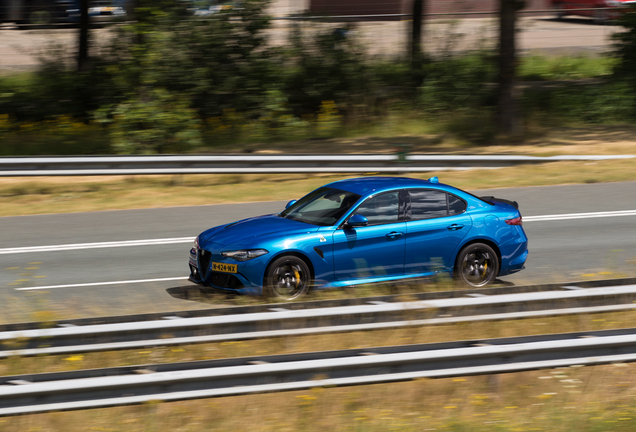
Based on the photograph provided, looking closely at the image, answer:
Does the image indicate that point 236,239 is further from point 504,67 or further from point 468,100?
point 468,100

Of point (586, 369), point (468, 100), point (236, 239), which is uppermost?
point (468, 100)

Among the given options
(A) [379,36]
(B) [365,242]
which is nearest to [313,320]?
(B) [365,242]

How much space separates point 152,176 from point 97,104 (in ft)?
27.3

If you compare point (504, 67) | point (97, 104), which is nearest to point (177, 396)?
point (504, 67)

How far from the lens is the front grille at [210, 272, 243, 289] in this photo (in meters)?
8.30

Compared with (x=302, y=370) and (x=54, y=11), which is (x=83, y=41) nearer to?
(x=54, y=11)

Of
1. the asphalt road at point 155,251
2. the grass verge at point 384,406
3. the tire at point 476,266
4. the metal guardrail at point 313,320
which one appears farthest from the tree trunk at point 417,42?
the grass verge at point 384,406

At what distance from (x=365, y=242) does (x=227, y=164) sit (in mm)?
7853

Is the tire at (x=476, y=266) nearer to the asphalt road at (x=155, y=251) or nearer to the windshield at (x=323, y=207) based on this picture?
the asphalt road at (x=155, y=251)

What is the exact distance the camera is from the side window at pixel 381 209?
8789mm

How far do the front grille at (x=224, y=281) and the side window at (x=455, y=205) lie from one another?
8.79 ft

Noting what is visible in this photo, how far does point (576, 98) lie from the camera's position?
23875mm

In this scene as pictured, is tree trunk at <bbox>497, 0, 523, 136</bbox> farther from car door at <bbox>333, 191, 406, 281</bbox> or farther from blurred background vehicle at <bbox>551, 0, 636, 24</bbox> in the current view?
car door at <bbox>333, 191, 406, 281</bbox>

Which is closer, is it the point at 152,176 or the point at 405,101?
the point at 152,176
